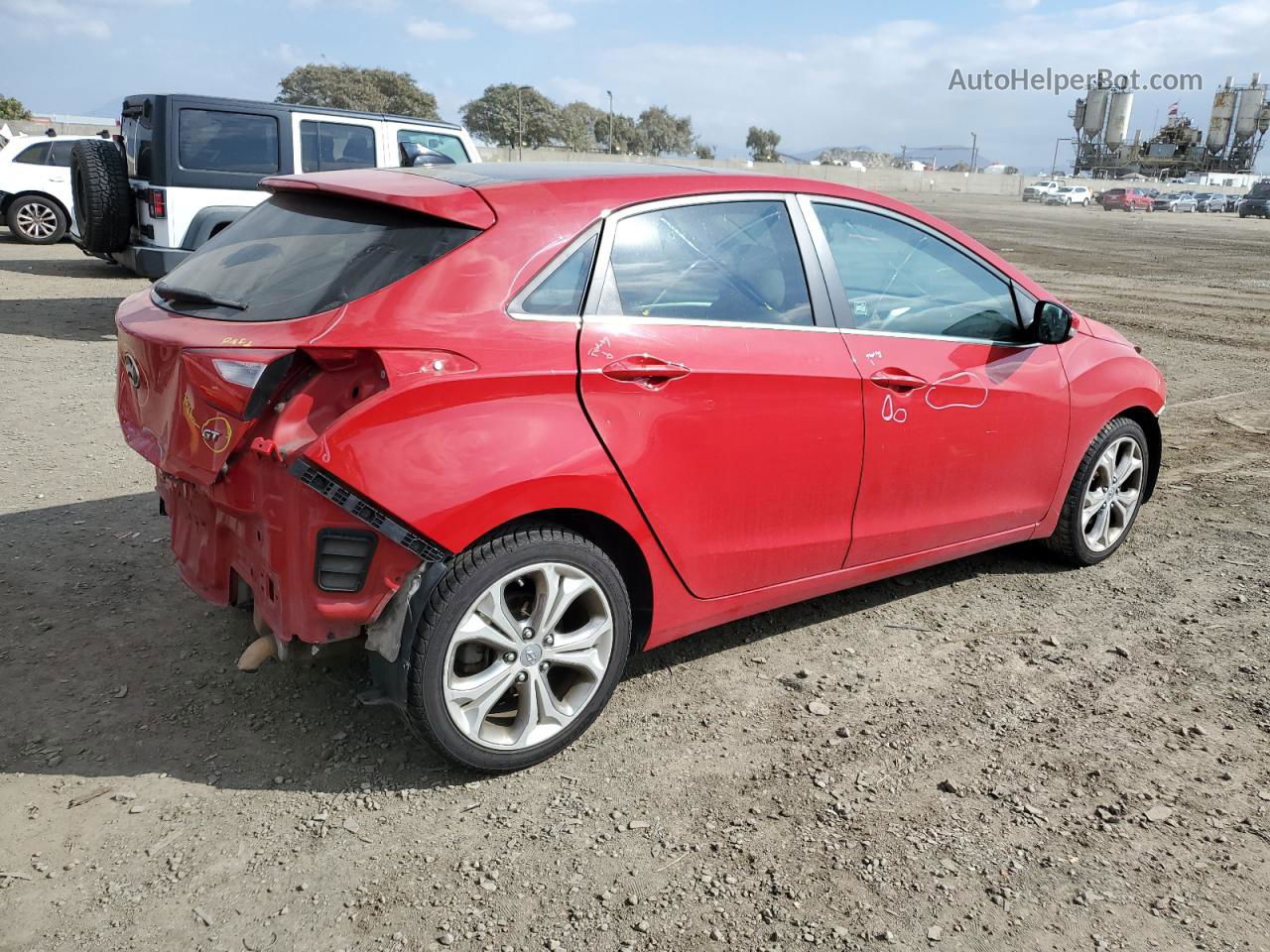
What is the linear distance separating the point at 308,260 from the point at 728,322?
129 centimetres

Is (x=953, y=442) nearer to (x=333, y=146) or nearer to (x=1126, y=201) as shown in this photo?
(x=333, y=146)

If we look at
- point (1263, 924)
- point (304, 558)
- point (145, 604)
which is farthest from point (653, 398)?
point (145, 604)

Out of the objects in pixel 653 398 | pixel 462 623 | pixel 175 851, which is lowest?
pixel 175 851

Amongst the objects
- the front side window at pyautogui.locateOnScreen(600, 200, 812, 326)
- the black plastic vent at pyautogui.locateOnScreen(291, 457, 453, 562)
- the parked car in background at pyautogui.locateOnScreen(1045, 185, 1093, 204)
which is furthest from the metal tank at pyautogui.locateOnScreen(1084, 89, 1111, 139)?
the black plastic vent at pyautogui.locateOnScreen(291, 457, 453, 562)

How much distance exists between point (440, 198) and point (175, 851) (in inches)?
75.1

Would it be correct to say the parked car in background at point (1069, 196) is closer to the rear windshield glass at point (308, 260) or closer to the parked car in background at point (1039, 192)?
the parked car in background at point (1039, 192)

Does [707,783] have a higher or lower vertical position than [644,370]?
lower

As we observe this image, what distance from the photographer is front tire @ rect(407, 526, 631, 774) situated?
A: 9.11ft

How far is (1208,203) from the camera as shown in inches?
2509

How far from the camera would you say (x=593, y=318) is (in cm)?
297

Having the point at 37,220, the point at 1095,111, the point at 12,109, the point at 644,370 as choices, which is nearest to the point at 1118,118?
the point at 1095,111

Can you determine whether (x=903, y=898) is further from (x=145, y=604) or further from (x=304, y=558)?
(x=145, y=604)

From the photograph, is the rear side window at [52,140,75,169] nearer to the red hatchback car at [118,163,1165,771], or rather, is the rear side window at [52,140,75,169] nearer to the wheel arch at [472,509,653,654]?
the red hatchback car at [118,163,1165,771]

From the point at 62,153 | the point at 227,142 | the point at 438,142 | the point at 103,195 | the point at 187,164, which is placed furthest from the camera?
the point at 62,153
